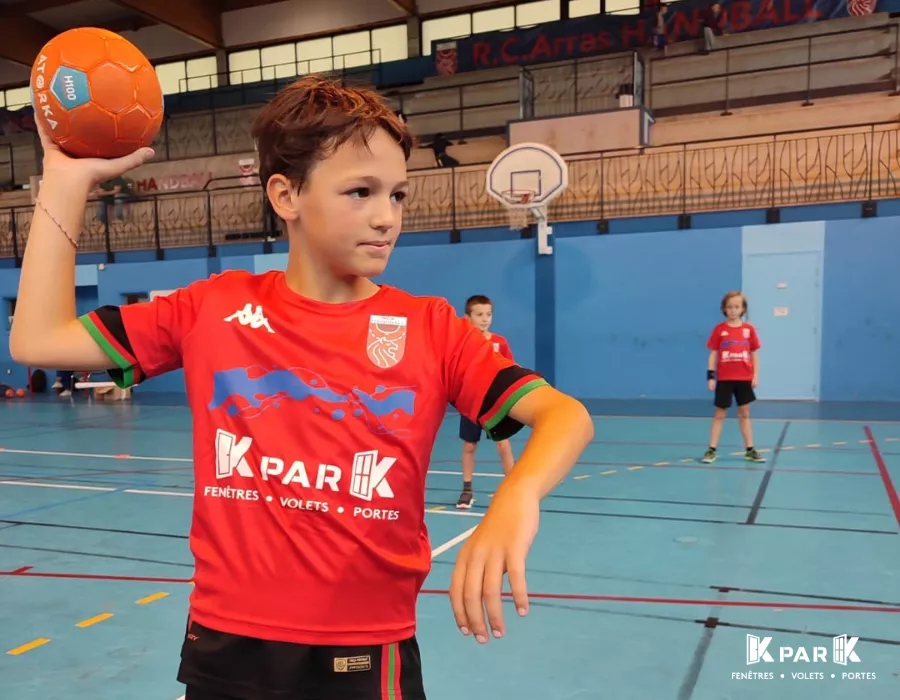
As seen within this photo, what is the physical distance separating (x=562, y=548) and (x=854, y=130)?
1240 centimetres

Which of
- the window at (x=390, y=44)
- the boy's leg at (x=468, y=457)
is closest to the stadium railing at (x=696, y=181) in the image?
the window at (x=390, y=44)

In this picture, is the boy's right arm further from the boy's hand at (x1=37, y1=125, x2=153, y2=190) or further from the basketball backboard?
the basketball backboard

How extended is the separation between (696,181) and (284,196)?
45.2ft

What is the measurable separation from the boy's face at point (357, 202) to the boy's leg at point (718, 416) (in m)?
6.47

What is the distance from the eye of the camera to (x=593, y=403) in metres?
12.6

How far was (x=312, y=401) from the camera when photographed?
1399mm

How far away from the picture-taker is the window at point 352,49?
66.5 feet

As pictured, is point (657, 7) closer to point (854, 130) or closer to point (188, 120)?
point (854, 130)

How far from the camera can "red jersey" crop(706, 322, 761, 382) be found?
24.6ft

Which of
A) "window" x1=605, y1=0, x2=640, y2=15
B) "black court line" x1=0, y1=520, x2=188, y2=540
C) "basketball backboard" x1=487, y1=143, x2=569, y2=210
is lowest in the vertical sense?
"black court line" x1=0, y1=520, x2=188, y2=540

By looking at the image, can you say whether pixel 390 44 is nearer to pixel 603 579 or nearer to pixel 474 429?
pixel 474 429

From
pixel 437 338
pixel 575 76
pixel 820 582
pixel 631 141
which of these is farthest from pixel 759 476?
pixel 575 76

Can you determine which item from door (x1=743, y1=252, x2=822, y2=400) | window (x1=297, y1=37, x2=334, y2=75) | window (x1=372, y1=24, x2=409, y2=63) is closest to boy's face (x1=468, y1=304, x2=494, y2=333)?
door (x1=743, y1=252, x2=822, y2=400)

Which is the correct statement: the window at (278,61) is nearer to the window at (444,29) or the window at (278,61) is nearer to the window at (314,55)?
the window at (314,55)
